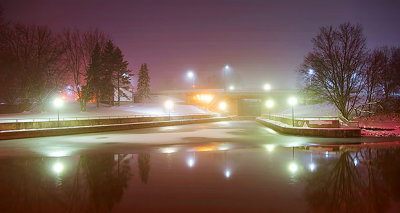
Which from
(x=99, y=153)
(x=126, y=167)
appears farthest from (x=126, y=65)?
(x=126, y=167)

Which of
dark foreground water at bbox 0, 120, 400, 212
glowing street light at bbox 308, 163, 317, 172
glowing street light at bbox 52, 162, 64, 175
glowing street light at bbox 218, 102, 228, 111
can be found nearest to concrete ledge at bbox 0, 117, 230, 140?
dark foreground water at bbox 0, 120, 400, 212

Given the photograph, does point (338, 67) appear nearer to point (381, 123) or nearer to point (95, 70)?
point (381, 123)

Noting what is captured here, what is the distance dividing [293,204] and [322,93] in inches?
1159

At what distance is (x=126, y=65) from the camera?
212 feet

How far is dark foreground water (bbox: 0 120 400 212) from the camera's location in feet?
23.6

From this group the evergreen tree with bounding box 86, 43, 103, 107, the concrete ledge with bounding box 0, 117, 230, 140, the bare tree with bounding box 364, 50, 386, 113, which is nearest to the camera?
the concrete ledge with bounding box 0, 117, 230, 140

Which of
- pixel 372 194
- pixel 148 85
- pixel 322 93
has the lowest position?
pixel 372 194

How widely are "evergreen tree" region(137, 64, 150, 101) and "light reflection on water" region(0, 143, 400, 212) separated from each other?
214ft

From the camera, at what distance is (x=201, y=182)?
9289 mm

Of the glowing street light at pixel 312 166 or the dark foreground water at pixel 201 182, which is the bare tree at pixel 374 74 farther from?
the glowing street light at pixel 312 166

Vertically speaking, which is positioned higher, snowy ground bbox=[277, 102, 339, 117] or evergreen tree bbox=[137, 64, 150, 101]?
evergreen tree bbox=[137, 64, 150, 101]

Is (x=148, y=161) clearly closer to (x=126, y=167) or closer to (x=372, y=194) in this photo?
(x=126, y=167)

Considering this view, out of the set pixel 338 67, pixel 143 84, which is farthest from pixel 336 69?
pixel 143 84

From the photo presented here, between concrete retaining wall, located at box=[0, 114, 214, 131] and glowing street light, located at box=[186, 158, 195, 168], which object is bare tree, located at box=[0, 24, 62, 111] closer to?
concrete retaining wall, located at box=[0, 114, 214, 131]
